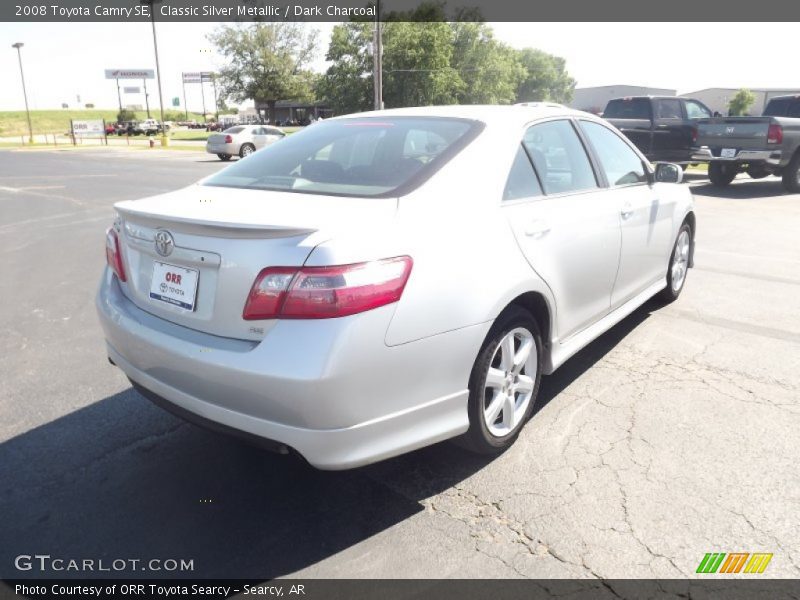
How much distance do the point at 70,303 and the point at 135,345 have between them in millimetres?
3448

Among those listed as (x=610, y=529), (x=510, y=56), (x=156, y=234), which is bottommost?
(x=610, y=529)

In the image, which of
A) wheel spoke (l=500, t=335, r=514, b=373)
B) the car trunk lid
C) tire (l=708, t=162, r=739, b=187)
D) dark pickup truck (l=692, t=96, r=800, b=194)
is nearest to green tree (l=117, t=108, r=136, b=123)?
tire (l=708, t=162, r=739, b=187)

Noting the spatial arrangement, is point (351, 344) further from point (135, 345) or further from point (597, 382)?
point (597, 382)

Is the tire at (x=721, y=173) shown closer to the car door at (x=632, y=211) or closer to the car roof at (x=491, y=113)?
the car door at (x=632, y=211)

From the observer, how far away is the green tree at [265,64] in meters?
67.9

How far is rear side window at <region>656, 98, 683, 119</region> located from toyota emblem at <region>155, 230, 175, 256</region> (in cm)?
1515

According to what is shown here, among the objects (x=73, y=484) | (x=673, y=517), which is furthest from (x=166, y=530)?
(x=673, y=517)

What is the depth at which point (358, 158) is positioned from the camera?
3125 mm

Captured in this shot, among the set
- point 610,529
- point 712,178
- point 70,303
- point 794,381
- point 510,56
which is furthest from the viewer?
point 510,56

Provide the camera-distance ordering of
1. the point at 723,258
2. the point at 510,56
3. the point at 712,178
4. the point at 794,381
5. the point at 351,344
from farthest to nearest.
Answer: the point at 510,56 < the point at 712,178 < the point at 723,258 < the point at 794,381 < the point at 351,344

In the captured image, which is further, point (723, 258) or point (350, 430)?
point (723, 258)

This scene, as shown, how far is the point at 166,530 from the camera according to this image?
2.54 metres

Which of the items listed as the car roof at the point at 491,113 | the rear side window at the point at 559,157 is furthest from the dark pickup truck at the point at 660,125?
the car roof at the point at 491,113
